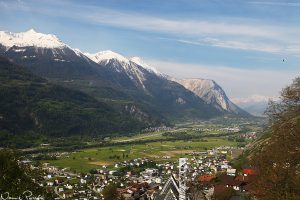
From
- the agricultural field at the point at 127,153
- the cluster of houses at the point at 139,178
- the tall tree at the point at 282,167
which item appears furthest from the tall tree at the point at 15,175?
the agricultural field at the point at 127,153

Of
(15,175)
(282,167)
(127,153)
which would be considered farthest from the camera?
(127,153)

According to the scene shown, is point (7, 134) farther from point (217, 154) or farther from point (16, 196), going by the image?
point (16, 196)

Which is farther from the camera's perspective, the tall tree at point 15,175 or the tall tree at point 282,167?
the tall tree at point 282,167

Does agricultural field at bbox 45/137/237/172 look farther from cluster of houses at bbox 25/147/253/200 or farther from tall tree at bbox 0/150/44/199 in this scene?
tall tree at bbox 0/150/44/199

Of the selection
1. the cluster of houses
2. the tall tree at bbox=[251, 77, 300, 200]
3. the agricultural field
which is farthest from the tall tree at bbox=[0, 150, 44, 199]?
the agricultural field

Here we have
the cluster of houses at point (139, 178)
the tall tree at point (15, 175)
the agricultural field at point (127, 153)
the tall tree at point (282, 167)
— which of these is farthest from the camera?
the agricultural field at point (127, 153)

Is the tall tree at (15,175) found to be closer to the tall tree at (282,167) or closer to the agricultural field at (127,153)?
the tall tree at (282,167)

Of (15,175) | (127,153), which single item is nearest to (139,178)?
(127,153)

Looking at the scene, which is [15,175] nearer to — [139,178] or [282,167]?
[282,167]
